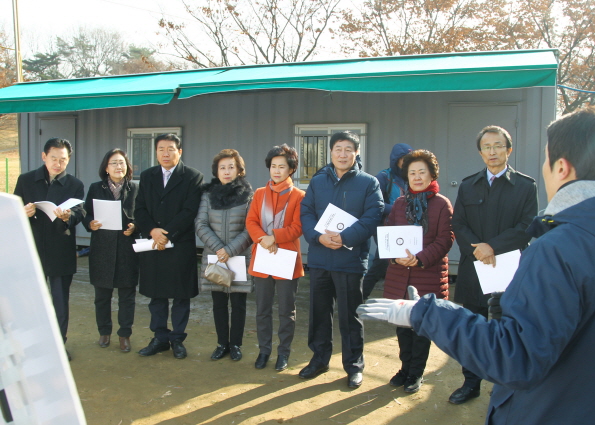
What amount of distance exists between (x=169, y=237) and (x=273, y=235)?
87 cm

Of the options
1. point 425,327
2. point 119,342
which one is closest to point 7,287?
point 425,327

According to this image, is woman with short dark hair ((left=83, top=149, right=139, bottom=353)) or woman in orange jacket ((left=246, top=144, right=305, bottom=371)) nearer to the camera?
woman in orange jacket ((left=246, top=144, right=305, bottom=371))

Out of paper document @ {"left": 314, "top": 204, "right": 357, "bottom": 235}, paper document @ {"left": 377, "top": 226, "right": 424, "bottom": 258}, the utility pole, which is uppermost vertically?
the utility pole

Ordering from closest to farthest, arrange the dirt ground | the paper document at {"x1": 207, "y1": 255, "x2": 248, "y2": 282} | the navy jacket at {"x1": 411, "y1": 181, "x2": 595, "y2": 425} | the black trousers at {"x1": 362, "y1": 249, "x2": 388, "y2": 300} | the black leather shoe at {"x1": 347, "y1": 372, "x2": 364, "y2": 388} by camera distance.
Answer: the navy jacket at {"x1": 411, "y1": 181, "x2": 595, "y2": 425} < the dirt ground < the black leather shoe at {"x1": 347, "y1": 372, "x2": 364, "y2": 388} < the paper document at {"x1": 207, "y1": 255, "x2": 248, "y2": 282} < the black trousers at {"x1": 362, "y1": 249, "x2": 388, "y2": 300}

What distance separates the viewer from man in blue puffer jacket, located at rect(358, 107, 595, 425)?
1.20 meters

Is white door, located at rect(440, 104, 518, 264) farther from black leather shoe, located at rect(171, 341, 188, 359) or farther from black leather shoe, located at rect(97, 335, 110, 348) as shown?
black leather shoe, located at rect(97, 335, 110, 348)

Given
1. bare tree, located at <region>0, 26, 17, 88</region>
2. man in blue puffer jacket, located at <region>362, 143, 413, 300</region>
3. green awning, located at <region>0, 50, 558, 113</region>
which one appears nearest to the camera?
man in blue puffer jacket, located at <region>362, 143, 413, 300</region>

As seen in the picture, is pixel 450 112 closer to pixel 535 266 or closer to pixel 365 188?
pixel 365 188

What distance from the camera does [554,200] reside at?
1347mm

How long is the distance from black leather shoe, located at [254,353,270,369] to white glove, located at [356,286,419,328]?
8.14 feet

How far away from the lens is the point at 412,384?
352 cm

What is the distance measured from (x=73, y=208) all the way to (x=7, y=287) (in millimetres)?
3352

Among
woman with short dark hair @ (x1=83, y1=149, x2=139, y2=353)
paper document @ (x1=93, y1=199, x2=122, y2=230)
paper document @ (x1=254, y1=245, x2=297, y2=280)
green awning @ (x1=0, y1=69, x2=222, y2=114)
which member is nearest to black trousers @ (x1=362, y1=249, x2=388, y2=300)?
paper document @ (x1=254, y1=245, x2=297, y2=280)

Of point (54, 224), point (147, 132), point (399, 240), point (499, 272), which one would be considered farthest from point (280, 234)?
point (147, 132)
